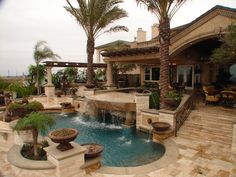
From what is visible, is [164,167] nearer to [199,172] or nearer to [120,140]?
[199,172]

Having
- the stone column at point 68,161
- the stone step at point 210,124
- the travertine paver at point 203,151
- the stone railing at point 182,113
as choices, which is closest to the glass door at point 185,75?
the stone railing at point 182,113

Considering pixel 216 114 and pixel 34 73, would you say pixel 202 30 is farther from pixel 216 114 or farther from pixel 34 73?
pixel 34 73

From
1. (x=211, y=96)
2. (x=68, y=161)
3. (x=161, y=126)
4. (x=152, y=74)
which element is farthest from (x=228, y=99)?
(x=152, y=74)

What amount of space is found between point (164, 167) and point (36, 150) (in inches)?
181

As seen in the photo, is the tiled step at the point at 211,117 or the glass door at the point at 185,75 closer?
the tiled step at the point at 211,117

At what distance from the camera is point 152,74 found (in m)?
25.0

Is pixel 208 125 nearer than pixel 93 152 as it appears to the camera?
No

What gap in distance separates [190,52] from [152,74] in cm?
A: 880

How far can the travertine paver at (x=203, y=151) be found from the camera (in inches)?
243

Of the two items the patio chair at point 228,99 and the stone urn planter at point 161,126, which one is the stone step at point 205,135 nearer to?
the stone urn planter at point 161,126

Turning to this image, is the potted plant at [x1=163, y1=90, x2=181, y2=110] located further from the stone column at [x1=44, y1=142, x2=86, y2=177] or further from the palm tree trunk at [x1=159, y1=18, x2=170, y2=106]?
the stone column at [x1=44, y1=142, x2=86, y2=177]

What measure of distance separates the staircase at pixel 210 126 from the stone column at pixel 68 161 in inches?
216

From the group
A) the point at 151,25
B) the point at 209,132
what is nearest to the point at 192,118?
the point at 209,132

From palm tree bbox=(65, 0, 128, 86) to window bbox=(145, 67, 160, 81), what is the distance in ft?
31.0
